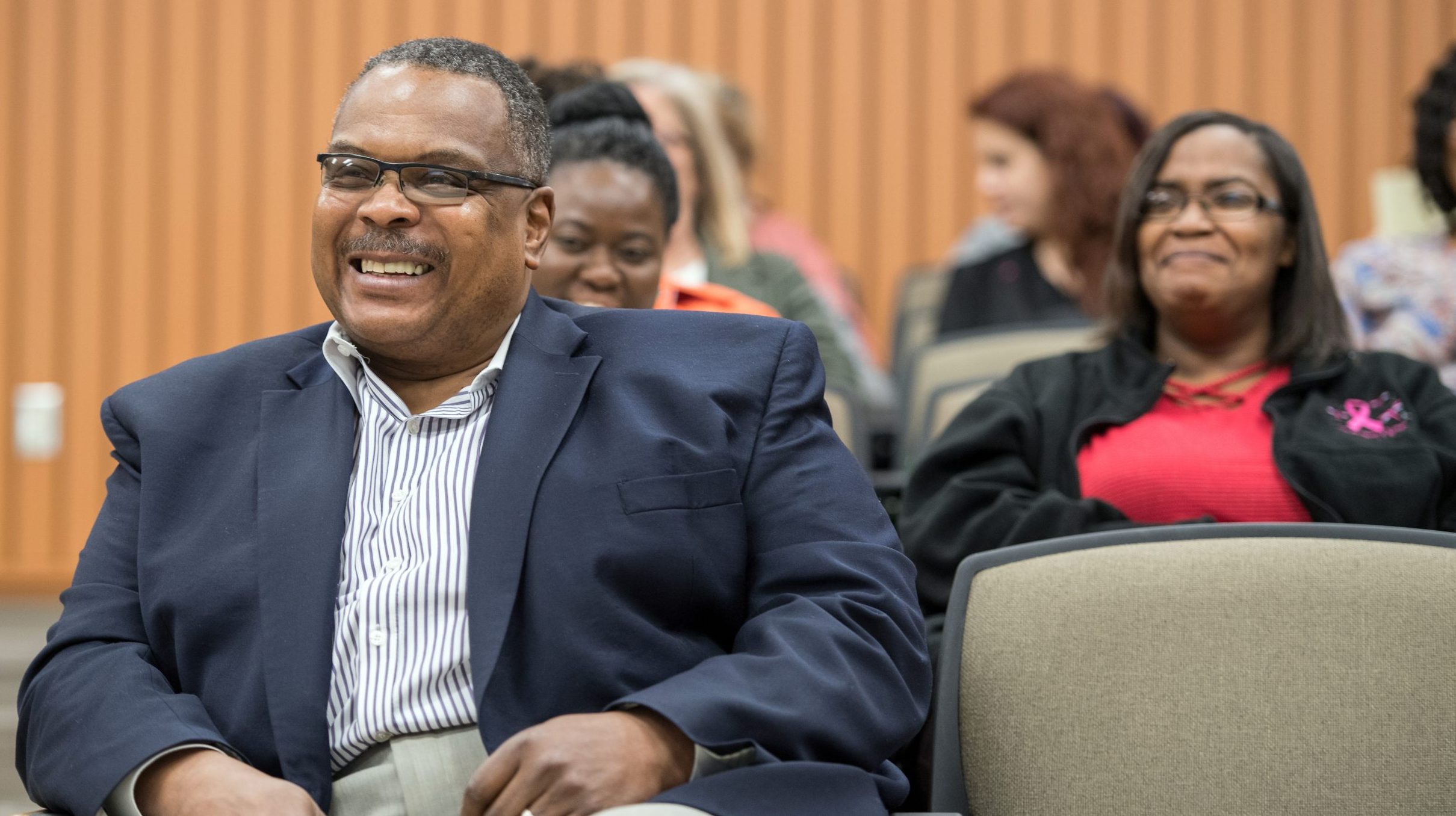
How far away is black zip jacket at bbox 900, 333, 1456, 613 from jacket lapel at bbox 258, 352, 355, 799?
0.99 metres

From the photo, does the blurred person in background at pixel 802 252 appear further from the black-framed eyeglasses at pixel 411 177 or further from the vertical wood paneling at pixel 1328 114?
the black-framed eyeglasses at pixel 411 177

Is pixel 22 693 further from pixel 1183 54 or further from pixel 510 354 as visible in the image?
pixel 1183 54

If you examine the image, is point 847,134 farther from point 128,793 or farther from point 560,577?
point 128,793

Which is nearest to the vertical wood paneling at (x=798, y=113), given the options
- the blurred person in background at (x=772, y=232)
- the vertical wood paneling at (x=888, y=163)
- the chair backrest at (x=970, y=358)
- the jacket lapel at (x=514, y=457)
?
the vertical wood paneling at (x=888, y=163)

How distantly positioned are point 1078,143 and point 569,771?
3.24 m

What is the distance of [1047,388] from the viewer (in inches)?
96.8

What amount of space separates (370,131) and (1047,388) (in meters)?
1.25

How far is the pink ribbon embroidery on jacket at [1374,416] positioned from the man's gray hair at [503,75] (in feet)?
4.31

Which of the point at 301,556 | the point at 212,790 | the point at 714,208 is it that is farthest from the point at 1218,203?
the point at 212,790

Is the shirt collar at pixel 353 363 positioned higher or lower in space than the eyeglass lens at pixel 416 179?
lower

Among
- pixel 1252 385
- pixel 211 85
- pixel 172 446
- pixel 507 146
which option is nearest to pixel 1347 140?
pixel 1252 385

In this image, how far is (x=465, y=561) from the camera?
5.27 feet

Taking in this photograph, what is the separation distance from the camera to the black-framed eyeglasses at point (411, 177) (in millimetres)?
1688

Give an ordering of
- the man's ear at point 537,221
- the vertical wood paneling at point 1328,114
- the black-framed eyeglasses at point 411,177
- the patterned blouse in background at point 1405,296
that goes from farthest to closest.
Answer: the vertical wood paneling at point 1328,114, the patterned blouse in background at point 1405,296, the man's ear at point 537,221, the black-framed eyeglasses at point 411,177
